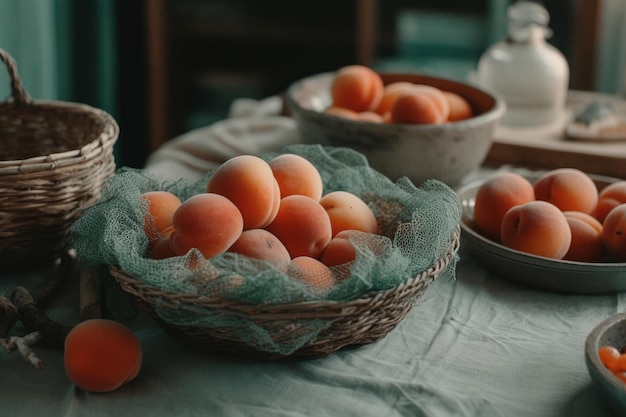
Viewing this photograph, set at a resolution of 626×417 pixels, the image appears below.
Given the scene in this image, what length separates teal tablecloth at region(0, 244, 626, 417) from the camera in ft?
1.97

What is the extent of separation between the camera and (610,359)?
58 centimetres

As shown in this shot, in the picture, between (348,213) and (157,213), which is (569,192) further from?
(157,213)

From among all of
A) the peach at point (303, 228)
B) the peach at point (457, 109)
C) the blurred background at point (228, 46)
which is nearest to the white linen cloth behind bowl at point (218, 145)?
the peach at point (457, 109)

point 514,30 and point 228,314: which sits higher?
point 514,30

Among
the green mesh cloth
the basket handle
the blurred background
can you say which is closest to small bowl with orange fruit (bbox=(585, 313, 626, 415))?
the green mesh cloth

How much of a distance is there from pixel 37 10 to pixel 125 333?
4.79ft

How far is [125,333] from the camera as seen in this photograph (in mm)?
621

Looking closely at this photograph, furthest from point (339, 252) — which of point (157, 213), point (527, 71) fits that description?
point (527, 71)

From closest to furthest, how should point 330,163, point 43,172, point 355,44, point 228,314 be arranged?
point 228,314 < point 43,172 < point 330,163 < point 355,44

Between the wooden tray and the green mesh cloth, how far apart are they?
1.44 feet

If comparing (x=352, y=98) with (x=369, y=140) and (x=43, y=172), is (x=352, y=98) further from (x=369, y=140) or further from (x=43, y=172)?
(x=43, y=172)

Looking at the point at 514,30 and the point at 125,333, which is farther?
the point at 514,30

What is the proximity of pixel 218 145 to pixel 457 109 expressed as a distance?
386 mm

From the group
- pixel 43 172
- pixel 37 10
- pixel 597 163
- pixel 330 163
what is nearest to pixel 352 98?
pixel 330 163
